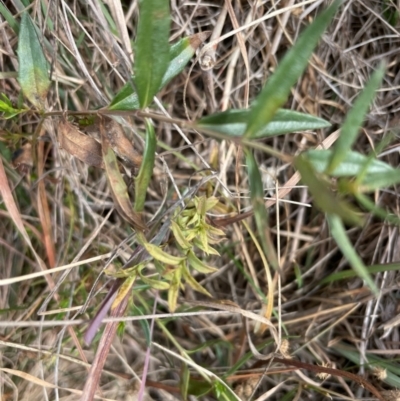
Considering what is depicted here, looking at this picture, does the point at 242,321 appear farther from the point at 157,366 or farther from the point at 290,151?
the point at 290,151

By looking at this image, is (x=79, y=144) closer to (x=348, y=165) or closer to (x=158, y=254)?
(x=158, y=254)

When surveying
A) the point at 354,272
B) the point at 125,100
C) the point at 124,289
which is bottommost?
the point at 354,272

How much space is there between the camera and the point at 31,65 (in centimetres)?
63

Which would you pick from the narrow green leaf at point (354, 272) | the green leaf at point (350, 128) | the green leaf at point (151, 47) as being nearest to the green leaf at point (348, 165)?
the green leaf at point (350, 128)

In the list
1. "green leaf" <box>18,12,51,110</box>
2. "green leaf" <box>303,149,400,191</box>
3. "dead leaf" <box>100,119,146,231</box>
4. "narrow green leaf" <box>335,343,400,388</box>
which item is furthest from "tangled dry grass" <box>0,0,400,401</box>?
"green leaf" <box>303,149,400,191</box>

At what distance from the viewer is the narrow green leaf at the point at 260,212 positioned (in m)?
0.42

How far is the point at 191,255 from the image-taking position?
0.62 metres

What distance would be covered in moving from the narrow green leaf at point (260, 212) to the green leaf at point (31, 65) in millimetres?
315

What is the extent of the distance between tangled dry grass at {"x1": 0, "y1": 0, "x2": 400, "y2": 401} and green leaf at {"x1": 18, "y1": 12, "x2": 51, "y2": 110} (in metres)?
0.12

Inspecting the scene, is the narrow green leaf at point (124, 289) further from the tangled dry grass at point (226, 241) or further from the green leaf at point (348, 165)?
the green leaf at point (348, 165)

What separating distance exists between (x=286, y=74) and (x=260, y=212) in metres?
0.13

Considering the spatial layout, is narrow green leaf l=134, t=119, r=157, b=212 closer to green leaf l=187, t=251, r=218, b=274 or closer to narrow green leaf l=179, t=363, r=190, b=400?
green leaf l=187, t=251, r=218, b=274

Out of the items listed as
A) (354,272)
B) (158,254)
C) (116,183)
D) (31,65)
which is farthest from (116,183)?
(354,272)

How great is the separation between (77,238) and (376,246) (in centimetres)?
57
